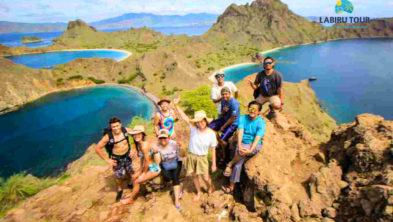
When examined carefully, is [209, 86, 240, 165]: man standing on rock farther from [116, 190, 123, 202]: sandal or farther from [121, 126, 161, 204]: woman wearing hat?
[116, 190, 123, 202]: sandal

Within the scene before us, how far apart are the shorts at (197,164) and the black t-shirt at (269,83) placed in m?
3.41

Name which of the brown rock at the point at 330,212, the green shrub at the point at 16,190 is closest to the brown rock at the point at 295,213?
the brown rock at the point at 330,212

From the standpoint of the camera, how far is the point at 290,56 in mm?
105438

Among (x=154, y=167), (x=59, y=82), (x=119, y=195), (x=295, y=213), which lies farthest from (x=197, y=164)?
(x=59, y=82)

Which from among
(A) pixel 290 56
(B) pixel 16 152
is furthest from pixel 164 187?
(A) pixel 290 56

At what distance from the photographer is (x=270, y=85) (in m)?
6.45

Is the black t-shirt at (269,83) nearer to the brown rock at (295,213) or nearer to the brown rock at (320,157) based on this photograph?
the brown rock at (320,157)

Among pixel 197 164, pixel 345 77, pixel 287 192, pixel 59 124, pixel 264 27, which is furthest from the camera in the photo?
pixel 264 27

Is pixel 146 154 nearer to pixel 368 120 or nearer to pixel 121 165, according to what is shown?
pixel 121 165

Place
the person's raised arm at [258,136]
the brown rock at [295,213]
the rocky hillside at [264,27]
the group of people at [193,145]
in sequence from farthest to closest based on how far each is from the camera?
the rocky hillside at [264,27] → the group of people at [193,145] → the person's raised arm at [258,136] → the brown rock at [295,213]

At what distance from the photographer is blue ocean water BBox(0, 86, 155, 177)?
996 inches

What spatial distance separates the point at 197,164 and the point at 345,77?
8289 centimetres

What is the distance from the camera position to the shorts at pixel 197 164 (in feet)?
16.1

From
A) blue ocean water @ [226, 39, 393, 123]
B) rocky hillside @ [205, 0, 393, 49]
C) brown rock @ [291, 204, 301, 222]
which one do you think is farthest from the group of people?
rocky hillside @ [205, 0, 393, 49]
